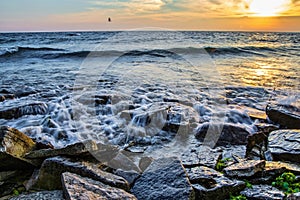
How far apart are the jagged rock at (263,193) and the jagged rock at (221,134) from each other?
5.02 feet

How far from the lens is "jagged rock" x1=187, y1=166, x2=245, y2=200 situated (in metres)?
2.59

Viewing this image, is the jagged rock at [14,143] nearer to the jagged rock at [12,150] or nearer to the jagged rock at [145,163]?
the jagged rock at [12,150]

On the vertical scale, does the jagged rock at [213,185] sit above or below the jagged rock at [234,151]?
above

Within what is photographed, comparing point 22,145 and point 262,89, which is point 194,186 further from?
point 262,89

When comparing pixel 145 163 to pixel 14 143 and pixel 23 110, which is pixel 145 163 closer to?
pixel 14 143

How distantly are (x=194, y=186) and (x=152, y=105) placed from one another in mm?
3728

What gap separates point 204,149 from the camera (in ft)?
13.0

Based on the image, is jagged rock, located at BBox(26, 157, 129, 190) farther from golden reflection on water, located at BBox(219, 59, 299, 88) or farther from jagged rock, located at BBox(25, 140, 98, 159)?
golden reflection on water, located at BBox(219, 59, 299, 88)

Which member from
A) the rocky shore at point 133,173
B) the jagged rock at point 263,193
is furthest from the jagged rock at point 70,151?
the jagged rock at point 263,193

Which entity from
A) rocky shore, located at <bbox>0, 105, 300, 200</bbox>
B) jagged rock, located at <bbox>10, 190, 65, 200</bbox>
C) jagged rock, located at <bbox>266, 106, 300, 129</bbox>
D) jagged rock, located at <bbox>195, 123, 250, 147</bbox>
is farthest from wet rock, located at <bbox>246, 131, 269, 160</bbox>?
jagged rock, located at <bbox>10, 190, 65, 200</bbox>

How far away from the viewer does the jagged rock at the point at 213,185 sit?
8.48 feet

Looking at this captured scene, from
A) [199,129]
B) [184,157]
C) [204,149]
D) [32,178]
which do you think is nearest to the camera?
[32,178]

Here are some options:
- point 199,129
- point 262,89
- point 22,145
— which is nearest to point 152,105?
point 199,129

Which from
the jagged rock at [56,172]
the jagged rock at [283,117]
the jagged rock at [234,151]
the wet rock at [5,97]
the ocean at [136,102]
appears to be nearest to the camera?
the jagged rock at [56,172]
